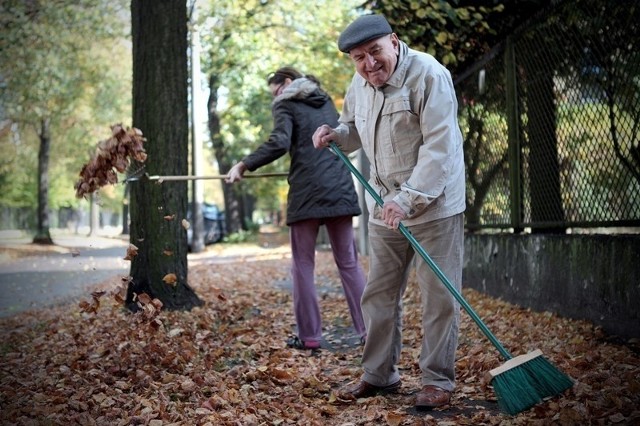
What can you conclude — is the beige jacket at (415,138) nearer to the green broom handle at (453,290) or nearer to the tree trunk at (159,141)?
the green broom handle at (453,290)

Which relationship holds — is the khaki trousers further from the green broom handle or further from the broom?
the broom

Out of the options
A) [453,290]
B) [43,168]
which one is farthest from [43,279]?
[43,168]

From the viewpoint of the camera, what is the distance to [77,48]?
15.2 metres

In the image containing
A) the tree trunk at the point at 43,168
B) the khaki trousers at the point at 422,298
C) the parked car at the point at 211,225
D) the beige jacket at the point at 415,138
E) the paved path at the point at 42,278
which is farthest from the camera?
the parked car at the point at 211,225

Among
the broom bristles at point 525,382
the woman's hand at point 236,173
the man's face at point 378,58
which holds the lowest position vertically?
the broom bristles at point 525,382

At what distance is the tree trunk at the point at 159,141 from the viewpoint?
6094mm

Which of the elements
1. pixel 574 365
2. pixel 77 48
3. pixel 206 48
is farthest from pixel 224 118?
pixel 574 365

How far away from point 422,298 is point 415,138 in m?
0.88

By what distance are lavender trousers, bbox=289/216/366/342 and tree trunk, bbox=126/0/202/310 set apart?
4.83 ft

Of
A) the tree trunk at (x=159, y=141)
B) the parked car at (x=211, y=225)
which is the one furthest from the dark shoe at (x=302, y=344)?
the parked car at (x=211, y=225)

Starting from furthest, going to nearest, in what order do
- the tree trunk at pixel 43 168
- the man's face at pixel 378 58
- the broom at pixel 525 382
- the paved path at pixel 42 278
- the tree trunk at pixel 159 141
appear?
the tree trunk at pixel 43 168 < the paved path at pixel 42 278 < the tree trunk at pixel 159 141 < the man's face at pixel 378 58 < the broom at pixel 525 382

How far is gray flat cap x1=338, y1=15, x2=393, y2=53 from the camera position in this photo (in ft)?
11.1

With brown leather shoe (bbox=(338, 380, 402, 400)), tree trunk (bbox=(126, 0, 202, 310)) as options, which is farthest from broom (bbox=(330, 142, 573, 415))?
tree trunk (bbox=(126, 0, 202, 310))

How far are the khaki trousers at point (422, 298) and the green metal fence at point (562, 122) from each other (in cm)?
180
